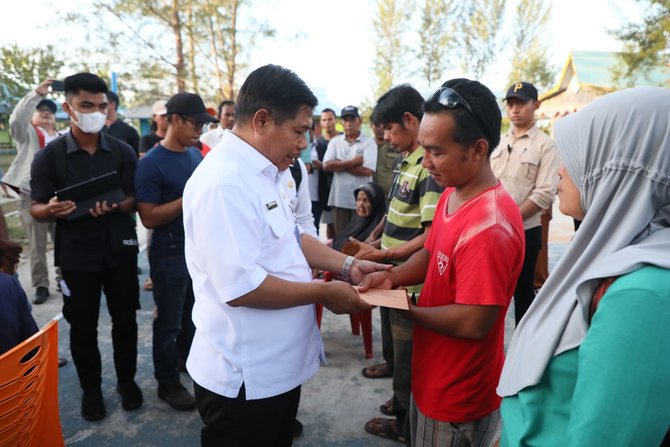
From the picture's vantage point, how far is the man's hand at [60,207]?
261 cm

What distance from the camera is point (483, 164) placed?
5.50 ft

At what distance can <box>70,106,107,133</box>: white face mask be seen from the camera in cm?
273

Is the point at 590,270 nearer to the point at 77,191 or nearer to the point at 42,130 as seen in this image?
the point at 77,191

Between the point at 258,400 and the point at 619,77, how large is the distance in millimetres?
17636

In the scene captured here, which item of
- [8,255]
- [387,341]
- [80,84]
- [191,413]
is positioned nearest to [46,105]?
[80,84]

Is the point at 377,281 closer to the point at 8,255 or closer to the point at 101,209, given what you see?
the point at 8,255

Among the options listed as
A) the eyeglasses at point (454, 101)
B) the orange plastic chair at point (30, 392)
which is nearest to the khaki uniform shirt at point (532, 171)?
the eyeglasses at point (454, 101)

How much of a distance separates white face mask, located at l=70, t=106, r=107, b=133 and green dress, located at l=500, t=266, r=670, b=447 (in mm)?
2930

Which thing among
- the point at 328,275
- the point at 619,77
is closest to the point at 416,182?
the point at 328,275

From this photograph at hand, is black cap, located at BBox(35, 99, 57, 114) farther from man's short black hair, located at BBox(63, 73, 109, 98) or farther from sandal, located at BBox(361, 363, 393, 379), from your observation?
sandal, located at BBox(361, 363, 393, 379)

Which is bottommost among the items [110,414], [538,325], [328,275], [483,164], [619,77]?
[110,414]

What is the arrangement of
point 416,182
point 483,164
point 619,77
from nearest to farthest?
point 483,164
point 416,182
point 619,77

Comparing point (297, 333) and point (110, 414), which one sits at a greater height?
point (297, 333)

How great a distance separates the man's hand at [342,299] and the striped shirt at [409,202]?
0.77 meters
